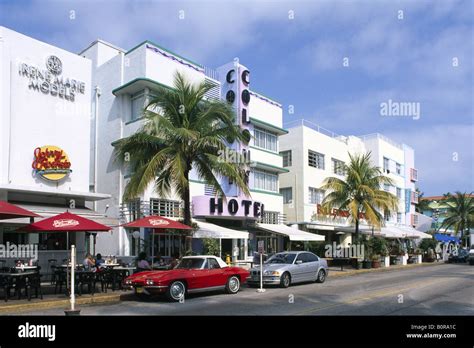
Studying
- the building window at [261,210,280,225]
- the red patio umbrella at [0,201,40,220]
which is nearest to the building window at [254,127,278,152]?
the building window at [261,210,280,225]

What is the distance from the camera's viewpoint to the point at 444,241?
58812 mm

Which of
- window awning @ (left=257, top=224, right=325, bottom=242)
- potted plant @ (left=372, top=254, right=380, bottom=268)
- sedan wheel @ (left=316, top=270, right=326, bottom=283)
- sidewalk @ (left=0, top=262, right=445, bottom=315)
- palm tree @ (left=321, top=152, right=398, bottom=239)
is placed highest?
palm tree @ (left=321, top=152, right=398, bottom=239)

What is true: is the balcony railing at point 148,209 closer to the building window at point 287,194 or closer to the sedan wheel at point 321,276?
the sedan wheel at point 321,276

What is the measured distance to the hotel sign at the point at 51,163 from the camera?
66.0 feet

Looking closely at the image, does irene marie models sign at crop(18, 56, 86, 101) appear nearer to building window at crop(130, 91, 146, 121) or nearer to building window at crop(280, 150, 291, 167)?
building window at crop(130, 91, 146, 121)

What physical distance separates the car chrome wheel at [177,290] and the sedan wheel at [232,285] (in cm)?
225

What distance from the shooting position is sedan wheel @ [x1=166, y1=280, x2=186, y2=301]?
47.7 feet

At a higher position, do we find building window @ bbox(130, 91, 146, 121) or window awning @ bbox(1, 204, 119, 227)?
building window @ bbox(130, 91, 146, 121)

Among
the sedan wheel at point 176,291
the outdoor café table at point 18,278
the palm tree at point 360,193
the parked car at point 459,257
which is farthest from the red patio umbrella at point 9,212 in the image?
the parked car at point 459,257

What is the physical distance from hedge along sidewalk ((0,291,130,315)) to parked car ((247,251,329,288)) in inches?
220

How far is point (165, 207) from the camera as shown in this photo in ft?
82.8

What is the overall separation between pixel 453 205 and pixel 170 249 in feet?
165

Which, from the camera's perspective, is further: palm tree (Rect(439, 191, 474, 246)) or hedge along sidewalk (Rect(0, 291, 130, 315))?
palm tree (Rect(439, 191, 474, 246))

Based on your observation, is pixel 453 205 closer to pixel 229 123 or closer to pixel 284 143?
pixel 284 143
